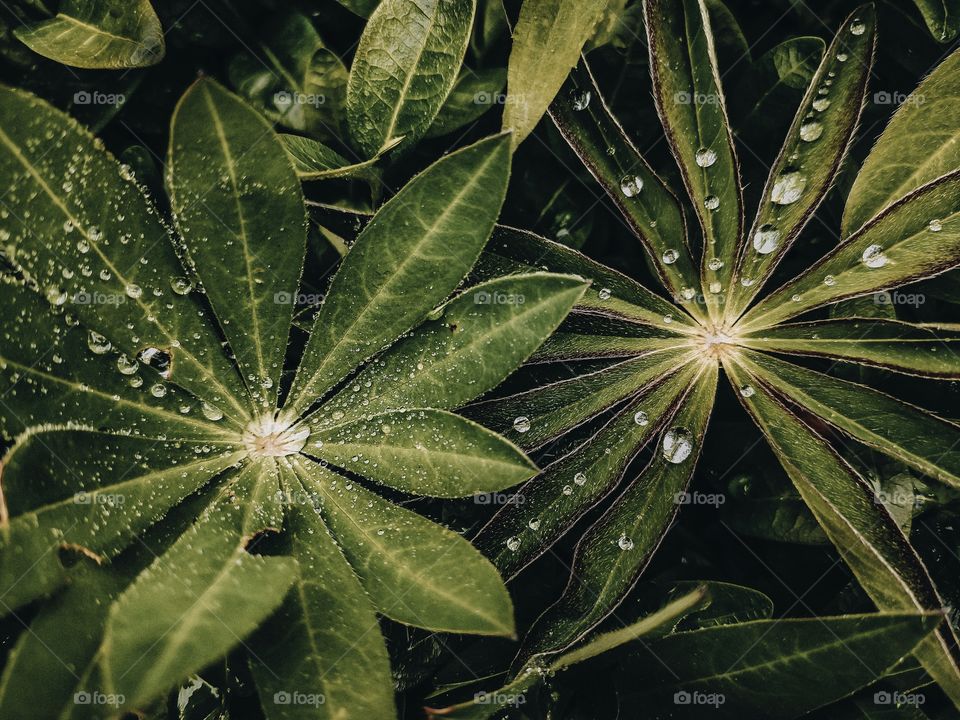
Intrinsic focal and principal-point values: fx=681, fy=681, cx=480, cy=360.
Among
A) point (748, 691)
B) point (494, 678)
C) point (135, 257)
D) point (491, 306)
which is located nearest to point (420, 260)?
point (491, 306)

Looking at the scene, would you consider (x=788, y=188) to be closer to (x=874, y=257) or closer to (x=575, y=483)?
(x=874, y=257)

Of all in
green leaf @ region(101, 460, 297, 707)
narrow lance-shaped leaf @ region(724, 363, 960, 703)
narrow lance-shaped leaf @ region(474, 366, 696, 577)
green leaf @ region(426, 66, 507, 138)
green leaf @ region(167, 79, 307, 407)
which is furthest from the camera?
green leaf @ region(426, 66, 507, 138)

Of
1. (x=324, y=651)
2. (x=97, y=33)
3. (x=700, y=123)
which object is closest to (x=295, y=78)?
(x=97, y=33)

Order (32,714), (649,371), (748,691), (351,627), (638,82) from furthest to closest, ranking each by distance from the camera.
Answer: (638,82)
(649,371)
(748,691)
(351,627)
(32,714)

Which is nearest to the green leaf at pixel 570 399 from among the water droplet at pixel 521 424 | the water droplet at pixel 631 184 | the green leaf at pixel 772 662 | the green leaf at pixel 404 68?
the water droplet at pixel 521 424

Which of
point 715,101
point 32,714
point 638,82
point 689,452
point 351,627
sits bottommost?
point 32,714

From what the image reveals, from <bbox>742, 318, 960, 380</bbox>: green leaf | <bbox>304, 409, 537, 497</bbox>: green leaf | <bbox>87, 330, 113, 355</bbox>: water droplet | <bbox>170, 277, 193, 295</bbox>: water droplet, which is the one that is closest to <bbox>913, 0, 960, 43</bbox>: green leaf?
<bbox>742, 318, 960, 380</bbox>: green leaf

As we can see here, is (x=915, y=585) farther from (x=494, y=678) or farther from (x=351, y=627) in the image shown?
(x=351, y=627)

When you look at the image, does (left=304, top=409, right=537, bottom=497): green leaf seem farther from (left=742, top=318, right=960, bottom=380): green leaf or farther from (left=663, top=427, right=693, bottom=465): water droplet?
(left=742, top=318, right=960, bottom=380): green leaf
